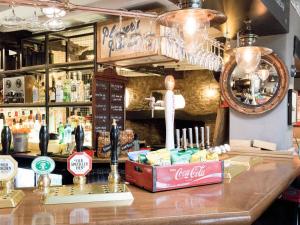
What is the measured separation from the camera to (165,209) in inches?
51.3

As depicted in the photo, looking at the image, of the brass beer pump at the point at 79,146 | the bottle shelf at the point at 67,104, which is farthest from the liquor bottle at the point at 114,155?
the bottle shelf at the point at 67,104

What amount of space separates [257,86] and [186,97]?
16.9ft

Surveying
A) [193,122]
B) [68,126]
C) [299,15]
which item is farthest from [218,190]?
[193,122]

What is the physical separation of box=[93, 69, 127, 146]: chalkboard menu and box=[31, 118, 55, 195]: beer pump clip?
2.41 metres

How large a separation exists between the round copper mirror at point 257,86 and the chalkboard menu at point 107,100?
130cm

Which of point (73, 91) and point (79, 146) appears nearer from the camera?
point (79, 146)

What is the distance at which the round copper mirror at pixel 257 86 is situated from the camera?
3625 mm

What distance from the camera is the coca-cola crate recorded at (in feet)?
5.17

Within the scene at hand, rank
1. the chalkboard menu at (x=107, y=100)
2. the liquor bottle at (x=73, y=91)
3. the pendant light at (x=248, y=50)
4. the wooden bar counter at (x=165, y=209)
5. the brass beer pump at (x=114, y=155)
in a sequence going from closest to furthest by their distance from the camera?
the wooden bar counter at (x=165, y=209) < the brass beer pump at (x=114, y=155) < the pendant light at (x=248, y=50) < the chalkboard menu at (x=107, y=100) < the liquor bottle at (x=73, y=91)

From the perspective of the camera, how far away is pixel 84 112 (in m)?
4.68

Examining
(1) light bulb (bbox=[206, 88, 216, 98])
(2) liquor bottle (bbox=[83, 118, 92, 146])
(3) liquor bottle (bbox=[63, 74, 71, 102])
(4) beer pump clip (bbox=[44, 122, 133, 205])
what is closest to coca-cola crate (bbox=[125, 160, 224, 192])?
Answer: (4) beer pump clip (bbox=[44, 122, 133, 205])

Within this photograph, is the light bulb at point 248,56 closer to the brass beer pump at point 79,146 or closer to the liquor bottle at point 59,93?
the brass beer pump at point 79,146

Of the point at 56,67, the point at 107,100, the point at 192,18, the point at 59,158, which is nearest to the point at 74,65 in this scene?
the point at 56,67

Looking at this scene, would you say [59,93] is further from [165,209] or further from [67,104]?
[165,209]
